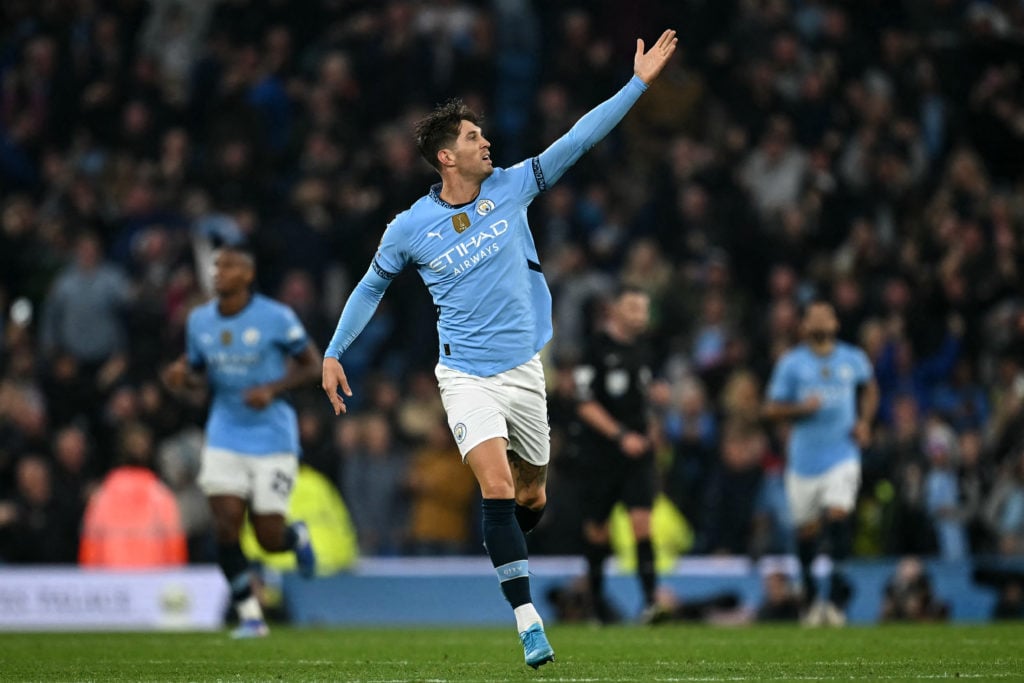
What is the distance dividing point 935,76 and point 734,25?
92.0 inches

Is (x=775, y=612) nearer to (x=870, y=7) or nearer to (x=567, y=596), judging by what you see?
(x=567, y=596)

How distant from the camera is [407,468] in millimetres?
16781

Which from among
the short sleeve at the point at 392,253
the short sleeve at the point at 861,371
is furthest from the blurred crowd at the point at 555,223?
the short sleeve at the point at 392,253

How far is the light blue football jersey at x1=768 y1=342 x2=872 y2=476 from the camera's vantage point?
13.8 metres

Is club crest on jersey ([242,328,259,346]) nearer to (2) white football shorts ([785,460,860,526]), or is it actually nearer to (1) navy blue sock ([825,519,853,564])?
(2) white football shorts ([785,460,860,526])

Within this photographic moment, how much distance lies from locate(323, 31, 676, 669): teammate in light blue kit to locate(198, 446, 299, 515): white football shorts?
3.30 meters

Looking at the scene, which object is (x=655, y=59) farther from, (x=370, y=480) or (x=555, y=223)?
(x=555, y=223)

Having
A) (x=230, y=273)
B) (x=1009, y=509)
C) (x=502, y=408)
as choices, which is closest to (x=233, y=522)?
(x=230, y=273)

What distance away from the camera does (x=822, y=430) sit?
1387 cm

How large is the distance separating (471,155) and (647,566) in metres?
5.24

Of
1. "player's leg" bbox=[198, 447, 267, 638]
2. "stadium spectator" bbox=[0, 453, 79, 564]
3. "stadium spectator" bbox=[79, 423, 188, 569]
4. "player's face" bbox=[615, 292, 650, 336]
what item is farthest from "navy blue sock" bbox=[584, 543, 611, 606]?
"stadium spectator" bbox=[0, 453, 79, 564]

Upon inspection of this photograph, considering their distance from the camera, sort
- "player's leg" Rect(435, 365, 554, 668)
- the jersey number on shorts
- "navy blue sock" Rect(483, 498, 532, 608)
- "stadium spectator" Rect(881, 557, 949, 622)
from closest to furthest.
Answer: "player's leg" Rect(435, 365, 554, 668) < "navy blue sock" Rect(483, 498, 532, 608) < the jersey number on shorts < "stadium spectator" Rect(881, 557, 949, 622)

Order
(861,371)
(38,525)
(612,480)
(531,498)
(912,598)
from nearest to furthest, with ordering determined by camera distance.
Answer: (531,498), (612,480), (861,371), (912,598), (38,525)

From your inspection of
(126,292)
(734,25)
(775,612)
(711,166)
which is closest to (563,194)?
(711,166)
